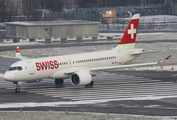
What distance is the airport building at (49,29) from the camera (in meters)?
90.2

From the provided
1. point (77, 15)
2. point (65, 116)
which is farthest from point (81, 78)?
point (77, 15)

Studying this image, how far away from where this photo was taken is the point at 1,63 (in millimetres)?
62156

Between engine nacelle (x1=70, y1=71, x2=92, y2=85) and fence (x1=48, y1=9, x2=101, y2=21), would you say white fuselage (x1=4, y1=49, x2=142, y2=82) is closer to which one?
engine nacelle (x1=70, y1=71, x2=92, y2=85)

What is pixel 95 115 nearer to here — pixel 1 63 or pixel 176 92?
pixel 176 92

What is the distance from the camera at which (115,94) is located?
4059cm

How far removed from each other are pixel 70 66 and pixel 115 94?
6.88 meters

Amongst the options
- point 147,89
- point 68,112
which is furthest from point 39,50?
point 68,112

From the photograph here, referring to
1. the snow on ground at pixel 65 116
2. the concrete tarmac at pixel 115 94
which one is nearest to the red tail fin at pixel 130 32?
the concrete tarmac at pixel 115 94

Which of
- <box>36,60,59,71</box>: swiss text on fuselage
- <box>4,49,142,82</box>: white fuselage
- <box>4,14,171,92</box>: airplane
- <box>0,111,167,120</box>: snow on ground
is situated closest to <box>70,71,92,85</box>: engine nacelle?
<box>4,14,171,92</box>: airplane

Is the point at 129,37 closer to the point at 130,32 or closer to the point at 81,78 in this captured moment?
the point at 130,32

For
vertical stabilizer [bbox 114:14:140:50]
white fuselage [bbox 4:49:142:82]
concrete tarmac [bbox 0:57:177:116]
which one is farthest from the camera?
vertical stabilizer [bbox 114:14:140:50]

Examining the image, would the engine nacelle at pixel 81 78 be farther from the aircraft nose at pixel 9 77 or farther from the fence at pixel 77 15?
the fence at pixel 77 15

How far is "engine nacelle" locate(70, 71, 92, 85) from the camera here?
4231 centimetres

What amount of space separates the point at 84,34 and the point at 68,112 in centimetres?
6321
